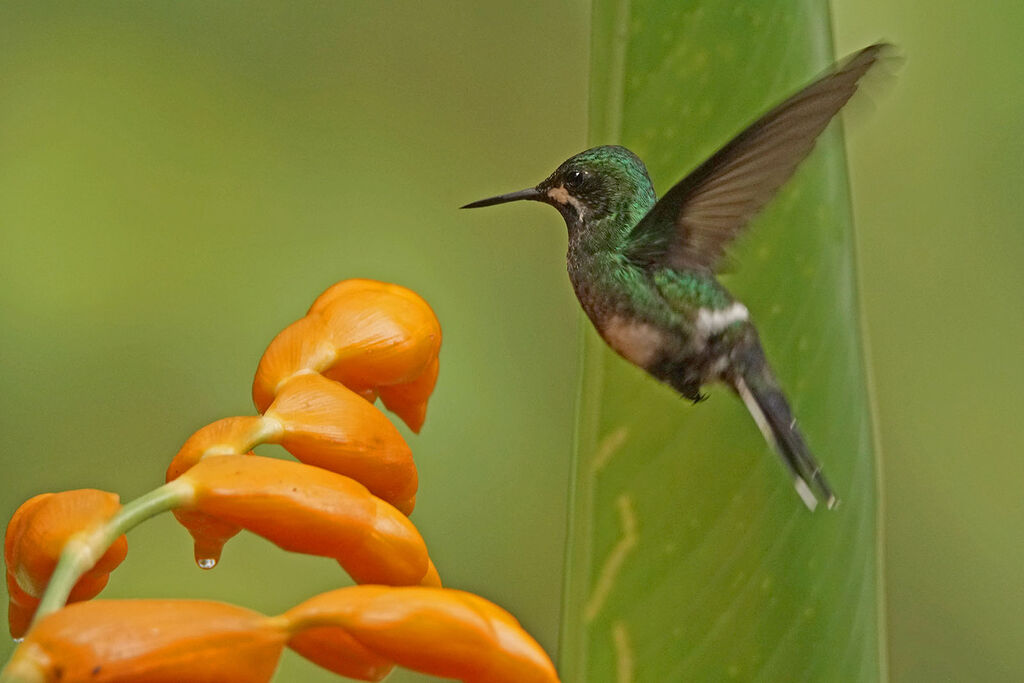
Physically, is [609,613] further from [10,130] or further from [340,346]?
[10,130]

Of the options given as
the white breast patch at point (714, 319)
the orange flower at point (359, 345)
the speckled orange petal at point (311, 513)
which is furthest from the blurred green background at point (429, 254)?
the speckled orange petal at point (311, 513)

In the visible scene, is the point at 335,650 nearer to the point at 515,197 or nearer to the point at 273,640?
the point at 273,640

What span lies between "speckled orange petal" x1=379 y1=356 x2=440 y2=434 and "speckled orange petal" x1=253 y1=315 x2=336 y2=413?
50mm

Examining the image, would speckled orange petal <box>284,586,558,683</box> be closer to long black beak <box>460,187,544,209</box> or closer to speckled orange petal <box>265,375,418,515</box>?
speckled orange petal <box>265,375,418,515</box>

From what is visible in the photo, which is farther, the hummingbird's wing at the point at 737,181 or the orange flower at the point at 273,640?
the hummingbird's wing at the point at 737,181

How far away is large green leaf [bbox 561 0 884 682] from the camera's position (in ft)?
1.58

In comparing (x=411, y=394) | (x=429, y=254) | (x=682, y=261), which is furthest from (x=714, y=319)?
→ (x=429, y=254)

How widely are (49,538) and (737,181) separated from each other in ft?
1.14

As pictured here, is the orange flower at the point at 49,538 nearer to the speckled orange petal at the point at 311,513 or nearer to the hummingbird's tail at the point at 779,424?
the speckled orange petal at the point at 311,513

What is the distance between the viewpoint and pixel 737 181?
20.9 inches

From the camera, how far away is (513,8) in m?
1.40

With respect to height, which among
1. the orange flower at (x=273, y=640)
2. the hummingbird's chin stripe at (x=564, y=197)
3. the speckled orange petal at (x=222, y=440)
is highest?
the hummingbird's chin stripe at (x=564, y=197)

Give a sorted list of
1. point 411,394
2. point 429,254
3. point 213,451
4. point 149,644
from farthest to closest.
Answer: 1. point 429,254
2. point 411,394
3. point 213,451
4. point 149,644

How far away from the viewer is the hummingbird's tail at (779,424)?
19.1 inches
